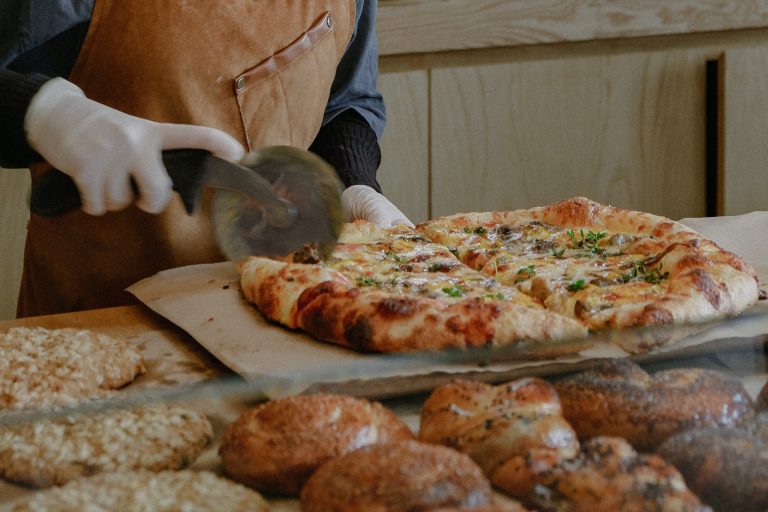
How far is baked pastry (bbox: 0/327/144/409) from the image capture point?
3.59 feet

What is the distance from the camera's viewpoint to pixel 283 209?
137cm

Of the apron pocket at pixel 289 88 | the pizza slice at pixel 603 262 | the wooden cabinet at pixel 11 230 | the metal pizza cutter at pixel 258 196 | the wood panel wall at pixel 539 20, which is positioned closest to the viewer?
the metal pizza cutter at pixel 258 196

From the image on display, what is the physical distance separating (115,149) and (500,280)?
A: 0.69m

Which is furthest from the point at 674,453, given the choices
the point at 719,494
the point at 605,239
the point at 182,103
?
the point at 182,103

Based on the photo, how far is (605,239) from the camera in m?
1.81

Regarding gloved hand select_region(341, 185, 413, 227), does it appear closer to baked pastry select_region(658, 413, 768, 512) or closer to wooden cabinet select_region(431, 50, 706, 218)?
wooden cabinet select_region(431, 50, 706, 218)

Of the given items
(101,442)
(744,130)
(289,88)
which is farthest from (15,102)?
(744,130)

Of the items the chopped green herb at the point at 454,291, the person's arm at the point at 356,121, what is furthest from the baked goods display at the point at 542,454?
the person's arm at the point at 356,121

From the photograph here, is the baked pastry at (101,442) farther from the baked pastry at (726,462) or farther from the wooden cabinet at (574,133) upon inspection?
the wooden cabinet at (574,133)

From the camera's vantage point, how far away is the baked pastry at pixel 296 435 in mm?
616

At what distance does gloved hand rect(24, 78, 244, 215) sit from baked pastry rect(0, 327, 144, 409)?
0.24 m

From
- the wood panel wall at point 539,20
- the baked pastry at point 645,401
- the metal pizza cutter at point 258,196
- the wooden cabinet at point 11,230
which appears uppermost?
the wood panel wall at point 539,20

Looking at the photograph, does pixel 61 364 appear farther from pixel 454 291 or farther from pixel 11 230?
pixel 11 230

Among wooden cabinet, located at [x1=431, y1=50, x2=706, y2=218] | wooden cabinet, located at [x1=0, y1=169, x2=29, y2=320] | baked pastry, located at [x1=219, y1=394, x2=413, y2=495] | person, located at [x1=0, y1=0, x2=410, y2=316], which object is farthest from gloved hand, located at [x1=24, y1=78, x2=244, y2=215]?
wooden cabinet, located at [x1=431, y1=50, x2=706, y2=218]
